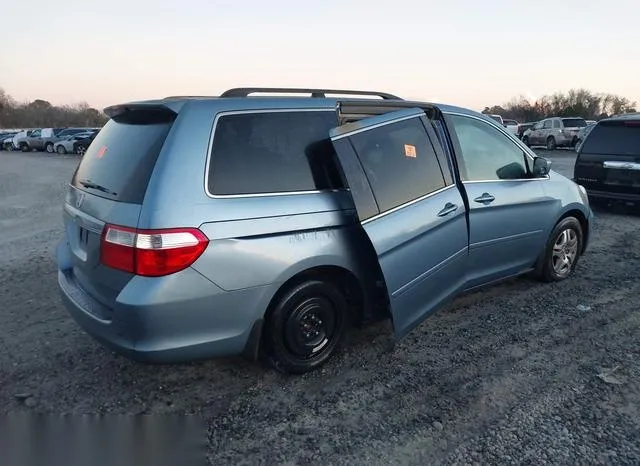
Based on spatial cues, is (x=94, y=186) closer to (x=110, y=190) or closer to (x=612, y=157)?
Answer: (x=110, y=190)

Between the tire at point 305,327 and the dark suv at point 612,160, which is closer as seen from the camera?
the tire at point 305,327

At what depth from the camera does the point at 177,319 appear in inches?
107

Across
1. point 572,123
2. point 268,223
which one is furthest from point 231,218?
point 572,123

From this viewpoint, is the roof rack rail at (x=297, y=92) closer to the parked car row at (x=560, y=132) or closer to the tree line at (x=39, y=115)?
the parked car row at (x=560, y=132)

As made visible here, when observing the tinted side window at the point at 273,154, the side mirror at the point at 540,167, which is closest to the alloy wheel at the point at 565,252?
the side mirror at the point at 540,167

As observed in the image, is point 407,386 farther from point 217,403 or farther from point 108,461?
point 108,461

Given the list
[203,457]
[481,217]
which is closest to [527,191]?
[481,217]

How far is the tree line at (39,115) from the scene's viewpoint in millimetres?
76188

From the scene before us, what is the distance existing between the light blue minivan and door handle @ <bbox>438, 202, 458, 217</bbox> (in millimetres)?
14

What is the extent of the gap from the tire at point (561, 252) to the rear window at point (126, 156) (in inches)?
153

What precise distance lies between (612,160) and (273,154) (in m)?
7.29

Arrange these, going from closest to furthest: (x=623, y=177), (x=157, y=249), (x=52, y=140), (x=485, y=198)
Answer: (x=157, y=249) < (x=485, y=198) < (x=623, y=177) < (x=52, y=140)

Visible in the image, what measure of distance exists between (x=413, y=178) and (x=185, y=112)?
66.3 inches

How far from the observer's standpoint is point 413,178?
3.62 m
